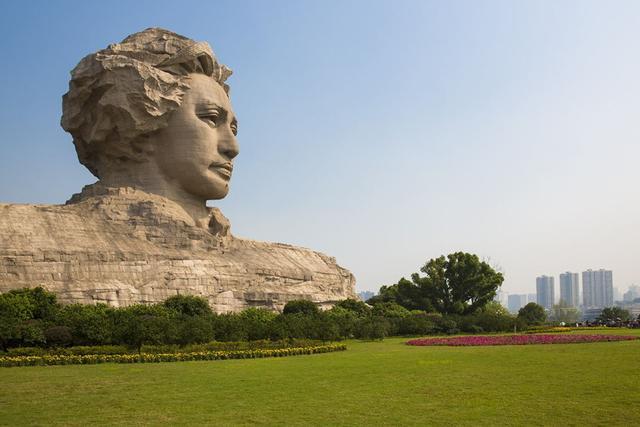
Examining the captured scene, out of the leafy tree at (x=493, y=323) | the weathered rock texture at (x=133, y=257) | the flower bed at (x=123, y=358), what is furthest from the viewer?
the leafy tree at (x=493, y=323)

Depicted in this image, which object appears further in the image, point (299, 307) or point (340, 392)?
point (299, 307)

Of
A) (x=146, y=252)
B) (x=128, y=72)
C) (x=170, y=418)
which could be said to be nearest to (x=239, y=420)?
(x=170, y=418)

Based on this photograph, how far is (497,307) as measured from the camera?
48250 mm

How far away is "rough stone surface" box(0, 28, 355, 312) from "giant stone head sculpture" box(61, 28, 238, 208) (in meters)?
0.04

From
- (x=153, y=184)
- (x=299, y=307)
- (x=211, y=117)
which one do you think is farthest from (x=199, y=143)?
(x=299, y=307)

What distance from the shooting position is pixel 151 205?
25.1m

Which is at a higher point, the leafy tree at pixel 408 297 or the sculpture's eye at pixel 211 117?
the sculpture's eye at pixel 211 117

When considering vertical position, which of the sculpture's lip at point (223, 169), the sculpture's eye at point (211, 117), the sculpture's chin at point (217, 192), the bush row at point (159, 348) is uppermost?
the sculpture's eye at point (211, 117)

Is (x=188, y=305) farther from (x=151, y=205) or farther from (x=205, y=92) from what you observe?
(x=205, y=92)

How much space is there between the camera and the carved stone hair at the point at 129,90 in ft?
84.2

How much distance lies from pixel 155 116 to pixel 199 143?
1996 millimetres

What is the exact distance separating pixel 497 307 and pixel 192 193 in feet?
92.7

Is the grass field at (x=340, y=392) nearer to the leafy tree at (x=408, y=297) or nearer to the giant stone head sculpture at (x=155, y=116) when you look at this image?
the giant stone head sculpture at (x=155, y=116)

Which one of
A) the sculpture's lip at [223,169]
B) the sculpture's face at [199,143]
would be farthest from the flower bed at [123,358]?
the sculpture's lip at [223,169]
